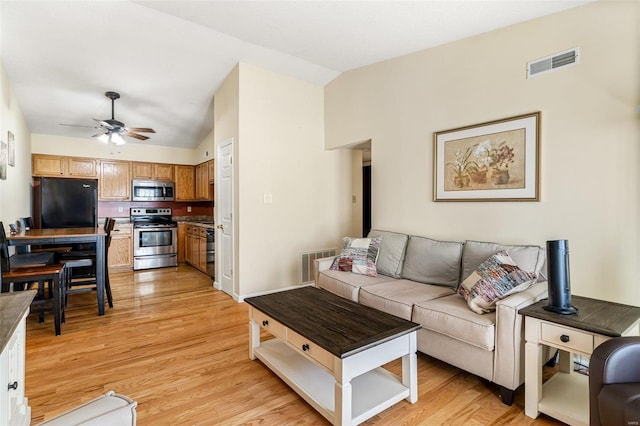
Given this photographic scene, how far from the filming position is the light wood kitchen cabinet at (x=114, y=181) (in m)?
5.92

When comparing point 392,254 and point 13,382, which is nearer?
point 13,382

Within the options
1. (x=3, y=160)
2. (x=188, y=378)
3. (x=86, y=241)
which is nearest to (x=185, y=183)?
(x=3, y=160)

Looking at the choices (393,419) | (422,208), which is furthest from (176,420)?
(422,208)

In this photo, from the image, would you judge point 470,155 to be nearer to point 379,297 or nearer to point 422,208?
point 422,208

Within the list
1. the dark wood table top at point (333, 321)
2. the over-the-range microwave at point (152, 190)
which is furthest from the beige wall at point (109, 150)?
the dark wood table top at point (333, 321)

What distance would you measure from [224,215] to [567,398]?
386cm

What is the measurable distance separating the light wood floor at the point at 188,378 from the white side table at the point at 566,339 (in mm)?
123

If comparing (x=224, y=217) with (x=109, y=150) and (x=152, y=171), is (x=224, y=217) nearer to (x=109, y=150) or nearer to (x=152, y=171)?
(x=152, y=171)

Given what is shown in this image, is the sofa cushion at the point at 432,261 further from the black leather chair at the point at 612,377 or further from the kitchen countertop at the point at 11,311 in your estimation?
the kitchen countertop at the point at 11,311

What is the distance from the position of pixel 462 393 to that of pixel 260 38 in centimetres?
361

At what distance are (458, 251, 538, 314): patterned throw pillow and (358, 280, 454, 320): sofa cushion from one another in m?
0.39

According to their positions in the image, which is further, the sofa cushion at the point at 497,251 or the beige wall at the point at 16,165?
the beige wall at the point at 16,165

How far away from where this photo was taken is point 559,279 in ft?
5.94

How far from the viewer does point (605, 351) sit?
1.33 m
